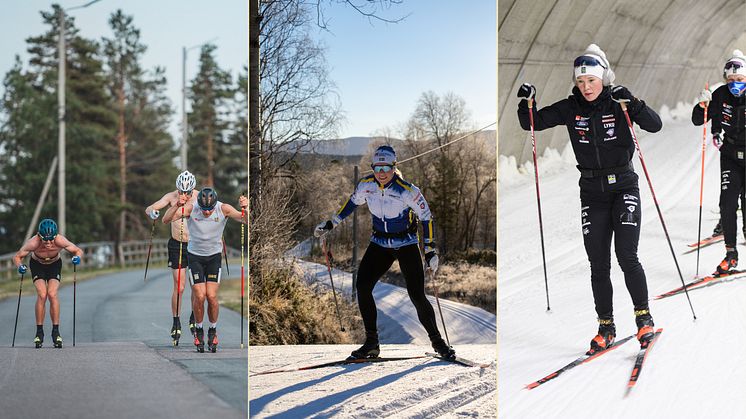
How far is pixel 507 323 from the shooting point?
541 cm

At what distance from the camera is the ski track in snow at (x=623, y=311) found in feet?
16.1

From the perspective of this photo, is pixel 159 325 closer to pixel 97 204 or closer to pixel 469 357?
pixel 469 357

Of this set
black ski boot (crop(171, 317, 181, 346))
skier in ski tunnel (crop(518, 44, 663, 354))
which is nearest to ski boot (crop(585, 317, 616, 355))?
skier in ski tunnel (crop(518, 44, 663, 354))

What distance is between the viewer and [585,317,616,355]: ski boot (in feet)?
16.0

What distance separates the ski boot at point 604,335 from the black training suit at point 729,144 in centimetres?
138

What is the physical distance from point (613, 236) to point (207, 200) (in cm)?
276

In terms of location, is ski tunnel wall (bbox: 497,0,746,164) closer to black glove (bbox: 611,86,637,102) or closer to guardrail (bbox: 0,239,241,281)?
black glove (bbox: 611,86,637,102)

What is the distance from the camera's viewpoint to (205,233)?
5.68 m

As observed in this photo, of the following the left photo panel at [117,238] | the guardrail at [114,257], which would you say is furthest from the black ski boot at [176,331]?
the guardrail at [114,257]

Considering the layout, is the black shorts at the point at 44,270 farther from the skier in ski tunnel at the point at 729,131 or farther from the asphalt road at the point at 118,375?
the skier in ski tunnel at the point at 729,131

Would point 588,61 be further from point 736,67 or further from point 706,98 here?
point 736,67

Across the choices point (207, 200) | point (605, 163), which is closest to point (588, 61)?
point (605, 163)

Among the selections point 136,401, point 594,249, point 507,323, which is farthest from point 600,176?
point 136,401

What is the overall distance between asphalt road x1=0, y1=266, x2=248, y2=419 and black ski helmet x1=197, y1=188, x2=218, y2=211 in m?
1.13
